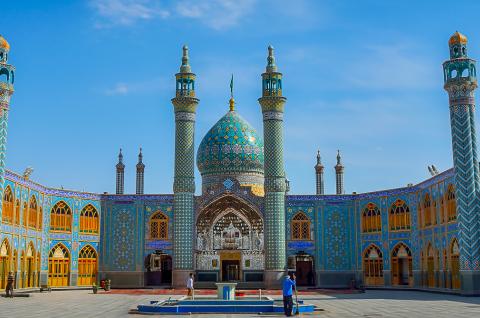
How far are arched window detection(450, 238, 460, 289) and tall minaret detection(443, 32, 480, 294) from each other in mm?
1179

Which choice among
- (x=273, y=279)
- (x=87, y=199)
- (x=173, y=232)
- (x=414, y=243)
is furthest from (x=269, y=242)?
(x=87, y=199)

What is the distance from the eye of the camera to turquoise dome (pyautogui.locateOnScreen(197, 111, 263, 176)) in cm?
3769

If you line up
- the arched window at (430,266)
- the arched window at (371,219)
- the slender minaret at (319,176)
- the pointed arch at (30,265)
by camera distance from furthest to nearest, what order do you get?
the slender minaret at (319,176)
the arched window at (371,219)
the pointed arch at (30,265)
the arched window at (430,266)

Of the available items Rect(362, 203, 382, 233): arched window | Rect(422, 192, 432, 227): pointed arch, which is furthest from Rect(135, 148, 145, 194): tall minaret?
Rect(422, 192, 432, 227): pointed arch

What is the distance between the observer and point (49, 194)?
3347cm

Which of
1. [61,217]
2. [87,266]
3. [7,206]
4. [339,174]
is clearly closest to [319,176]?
[339,174]

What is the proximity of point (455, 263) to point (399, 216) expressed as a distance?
21.9ft

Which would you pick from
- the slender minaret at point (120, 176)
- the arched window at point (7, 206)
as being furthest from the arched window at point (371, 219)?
the arched window at point (7, 206)

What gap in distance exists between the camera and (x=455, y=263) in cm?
2730

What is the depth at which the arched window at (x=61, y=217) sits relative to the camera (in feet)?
111

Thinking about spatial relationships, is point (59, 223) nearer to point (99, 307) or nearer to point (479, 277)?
point (99, 307)

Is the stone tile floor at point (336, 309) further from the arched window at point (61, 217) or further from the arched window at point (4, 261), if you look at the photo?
the arched window at point (61, 217)

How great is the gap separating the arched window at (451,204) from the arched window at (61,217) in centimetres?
1884

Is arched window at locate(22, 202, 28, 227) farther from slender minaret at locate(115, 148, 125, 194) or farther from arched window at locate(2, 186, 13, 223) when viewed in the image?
slender minaret at locate(115, 148, 125, 194)
